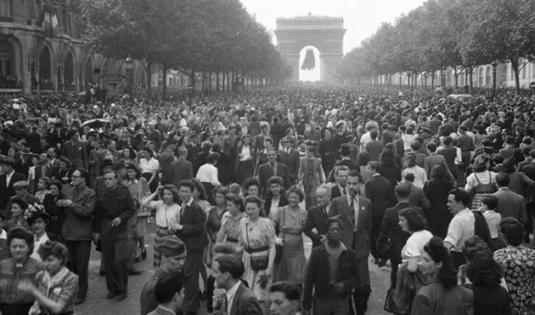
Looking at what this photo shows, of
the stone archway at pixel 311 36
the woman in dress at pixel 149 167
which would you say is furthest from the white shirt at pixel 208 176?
the stone archway at pixel 311 36

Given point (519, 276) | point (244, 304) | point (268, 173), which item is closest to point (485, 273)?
point (519, 276)

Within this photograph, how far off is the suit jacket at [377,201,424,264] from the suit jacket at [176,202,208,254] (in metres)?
2.01

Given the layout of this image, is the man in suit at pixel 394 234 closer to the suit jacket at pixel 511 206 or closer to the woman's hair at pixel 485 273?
the suit jacket at pixel 511 206

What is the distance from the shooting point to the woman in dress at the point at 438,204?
930cm

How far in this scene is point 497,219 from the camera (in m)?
7.83

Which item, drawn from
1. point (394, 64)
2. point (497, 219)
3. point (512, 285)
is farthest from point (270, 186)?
point (394, 64)

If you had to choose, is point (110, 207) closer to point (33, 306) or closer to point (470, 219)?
point (33, 306)

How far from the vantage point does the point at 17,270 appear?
19.6ft

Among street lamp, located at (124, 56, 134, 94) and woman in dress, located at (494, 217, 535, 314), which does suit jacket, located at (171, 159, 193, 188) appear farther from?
street lamp, located at (124, 56, 134, 94)

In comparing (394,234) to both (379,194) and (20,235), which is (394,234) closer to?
(379,194)

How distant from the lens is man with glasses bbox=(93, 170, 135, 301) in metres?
8.76

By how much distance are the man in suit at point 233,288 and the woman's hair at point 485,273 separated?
1620mm

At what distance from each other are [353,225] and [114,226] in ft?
9.62

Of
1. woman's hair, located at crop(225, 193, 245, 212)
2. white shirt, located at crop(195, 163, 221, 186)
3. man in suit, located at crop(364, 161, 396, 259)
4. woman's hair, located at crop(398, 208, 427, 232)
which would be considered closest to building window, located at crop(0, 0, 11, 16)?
white shirt, located at crop(195, 163, 221, 186)
